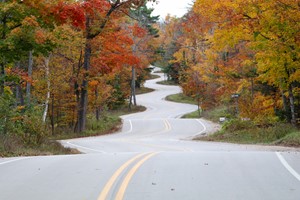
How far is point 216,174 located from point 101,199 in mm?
3302

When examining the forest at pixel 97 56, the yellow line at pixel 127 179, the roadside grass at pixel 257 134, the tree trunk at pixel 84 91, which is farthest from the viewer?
the tree trunk at pixel 84 91

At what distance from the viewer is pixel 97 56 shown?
106 feet

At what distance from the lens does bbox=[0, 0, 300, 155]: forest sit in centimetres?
1639

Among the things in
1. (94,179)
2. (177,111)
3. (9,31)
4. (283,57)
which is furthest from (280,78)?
(177,111)

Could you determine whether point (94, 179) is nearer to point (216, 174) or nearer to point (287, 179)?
point (216, 174)

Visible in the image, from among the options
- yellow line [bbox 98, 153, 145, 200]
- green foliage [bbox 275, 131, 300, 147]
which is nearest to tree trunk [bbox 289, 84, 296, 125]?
green foliage [bbox 275, 131, 300, 147]

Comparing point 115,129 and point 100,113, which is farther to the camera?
point 100,113

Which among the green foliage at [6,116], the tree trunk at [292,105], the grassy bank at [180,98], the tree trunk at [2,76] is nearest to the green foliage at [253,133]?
the tree trunk at [292,105]

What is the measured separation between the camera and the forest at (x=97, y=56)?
16.4 metres

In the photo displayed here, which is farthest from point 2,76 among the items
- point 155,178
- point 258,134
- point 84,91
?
point 84,91

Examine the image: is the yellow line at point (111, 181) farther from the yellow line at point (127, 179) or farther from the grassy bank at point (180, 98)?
the grassy bank at point (180, 98)

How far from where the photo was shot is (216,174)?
950 centimetres

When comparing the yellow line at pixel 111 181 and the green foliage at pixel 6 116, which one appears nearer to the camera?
the yellow line at pixel 111 181

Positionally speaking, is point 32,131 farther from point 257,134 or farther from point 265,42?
point 257,134
